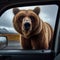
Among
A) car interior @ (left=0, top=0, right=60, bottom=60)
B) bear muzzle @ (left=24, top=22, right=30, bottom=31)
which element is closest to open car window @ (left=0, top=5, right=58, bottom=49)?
car interior @ (left=0, top=0, right=60, bottom=60)

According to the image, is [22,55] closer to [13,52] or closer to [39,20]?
[13,52]

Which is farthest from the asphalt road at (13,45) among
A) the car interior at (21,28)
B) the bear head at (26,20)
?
the bear head at (26,20)

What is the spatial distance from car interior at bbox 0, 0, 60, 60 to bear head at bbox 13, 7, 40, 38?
0.4 inches

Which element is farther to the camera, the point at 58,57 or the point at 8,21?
the point at 8,21

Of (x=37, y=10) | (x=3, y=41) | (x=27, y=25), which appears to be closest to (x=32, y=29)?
(x=27, y=25)

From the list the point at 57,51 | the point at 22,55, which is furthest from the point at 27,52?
the point at 57,51

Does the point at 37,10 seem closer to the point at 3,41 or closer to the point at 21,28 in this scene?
the point at 21,28

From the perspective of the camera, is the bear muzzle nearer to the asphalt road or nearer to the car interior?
the car interior

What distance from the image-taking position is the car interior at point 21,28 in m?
4.06

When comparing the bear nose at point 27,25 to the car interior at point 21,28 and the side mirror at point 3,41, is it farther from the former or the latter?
the side mirror at point 3,41

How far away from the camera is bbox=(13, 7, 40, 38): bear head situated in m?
4.05

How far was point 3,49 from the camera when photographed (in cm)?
418

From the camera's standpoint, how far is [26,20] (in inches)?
159

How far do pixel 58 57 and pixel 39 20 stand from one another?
452 millimetres
